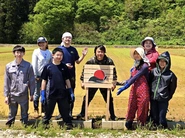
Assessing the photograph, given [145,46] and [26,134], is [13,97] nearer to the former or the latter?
[26,134]

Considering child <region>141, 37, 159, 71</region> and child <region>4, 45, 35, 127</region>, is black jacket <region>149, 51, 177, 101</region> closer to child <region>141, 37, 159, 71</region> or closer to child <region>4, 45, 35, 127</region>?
child <region>141, 37, 159, 71</region>

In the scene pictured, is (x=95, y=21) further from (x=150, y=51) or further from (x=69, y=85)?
(x=69, y=85)

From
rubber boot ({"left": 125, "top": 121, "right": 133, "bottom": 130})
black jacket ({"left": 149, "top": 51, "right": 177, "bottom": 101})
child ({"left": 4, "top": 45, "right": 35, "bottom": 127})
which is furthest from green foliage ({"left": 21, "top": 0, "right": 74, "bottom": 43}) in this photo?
black jacket ({"left": 149, "top": 51, "right": 177, "bottom": 101})

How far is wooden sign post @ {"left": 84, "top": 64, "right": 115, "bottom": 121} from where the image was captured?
5.12 metres

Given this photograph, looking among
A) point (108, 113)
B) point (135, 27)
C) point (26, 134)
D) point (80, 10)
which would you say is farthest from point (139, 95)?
point (80, 10)

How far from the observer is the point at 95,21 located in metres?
56.3

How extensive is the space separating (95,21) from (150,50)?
171 ft

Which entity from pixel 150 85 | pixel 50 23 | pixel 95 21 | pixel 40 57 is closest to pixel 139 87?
pixel 150 85

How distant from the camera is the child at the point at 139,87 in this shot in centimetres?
472

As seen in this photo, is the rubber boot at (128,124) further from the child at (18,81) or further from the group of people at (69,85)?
the child at (18,81)

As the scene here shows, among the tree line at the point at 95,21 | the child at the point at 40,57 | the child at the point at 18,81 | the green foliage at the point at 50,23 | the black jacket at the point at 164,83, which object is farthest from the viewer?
the green foliage at the point at 50,23

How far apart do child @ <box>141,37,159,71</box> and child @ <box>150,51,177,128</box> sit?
0.12m

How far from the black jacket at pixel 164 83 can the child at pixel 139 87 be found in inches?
6.0

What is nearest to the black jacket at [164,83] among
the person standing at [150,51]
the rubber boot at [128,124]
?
the person standing at [150,51]
